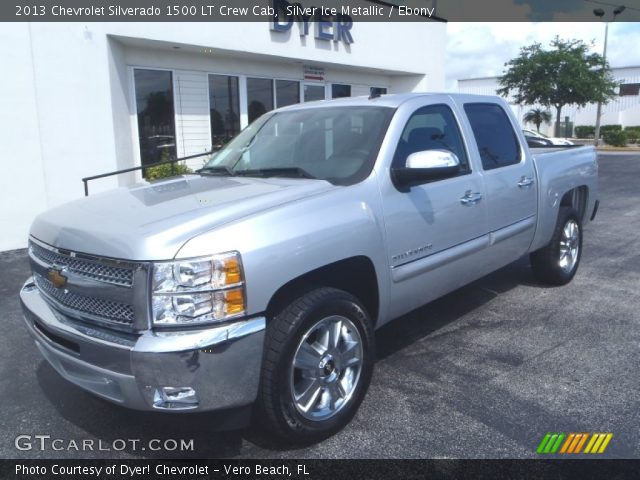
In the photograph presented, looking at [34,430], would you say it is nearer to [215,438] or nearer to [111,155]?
[215,438]

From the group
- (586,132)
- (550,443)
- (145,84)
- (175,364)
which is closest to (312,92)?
(145,84)

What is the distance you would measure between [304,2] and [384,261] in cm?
1050

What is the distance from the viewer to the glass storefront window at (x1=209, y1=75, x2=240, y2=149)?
461 inches

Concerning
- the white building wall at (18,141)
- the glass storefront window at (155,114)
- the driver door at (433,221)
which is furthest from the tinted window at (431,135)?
the glass storefront window at (155,114)

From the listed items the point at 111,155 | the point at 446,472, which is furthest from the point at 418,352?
the point at 111,155

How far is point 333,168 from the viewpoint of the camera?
3557mm

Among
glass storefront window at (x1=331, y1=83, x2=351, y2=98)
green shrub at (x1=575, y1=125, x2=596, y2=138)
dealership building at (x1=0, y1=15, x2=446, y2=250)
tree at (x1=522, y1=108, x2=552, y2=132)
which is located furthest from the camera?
green shrub at (x1=575, y1=125, x2=596, y2=138)

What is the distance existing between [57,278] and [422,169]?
2172mm

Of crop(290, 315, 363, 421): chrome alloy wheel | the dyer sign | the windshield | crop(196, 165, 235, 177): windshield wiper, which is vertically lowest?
crop(290, 315, 363, 421): chrome alloy wheel

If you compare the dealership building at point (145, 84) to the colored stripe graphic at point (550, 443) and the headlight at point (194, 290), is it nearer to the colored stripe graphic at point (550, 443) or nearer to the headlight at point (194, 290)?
the headlight at point (194, 290)

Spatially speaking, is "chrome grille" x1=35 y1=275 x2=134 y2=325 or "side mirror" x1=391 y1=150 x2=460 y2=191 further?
"side mirror" x1=391 y1=150 x2=460 y2=191

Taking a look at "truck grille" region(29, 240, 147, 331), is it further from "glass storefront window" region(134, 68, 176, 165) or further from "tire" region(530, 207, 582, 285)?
"glass storefront window" region(134, 68, 176, 165)

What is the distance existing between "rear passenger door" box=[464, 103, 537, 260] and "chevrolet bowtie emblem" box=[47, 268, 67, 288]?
9.89ft

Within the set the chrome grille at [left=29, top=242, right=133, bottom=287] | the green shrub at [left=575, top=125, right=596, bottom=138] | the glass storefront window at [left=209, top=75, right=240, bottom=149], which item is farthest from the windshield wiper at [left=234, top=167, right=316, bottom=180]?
the green shrub at [left=575, top=125, right=596, bottom=138]
